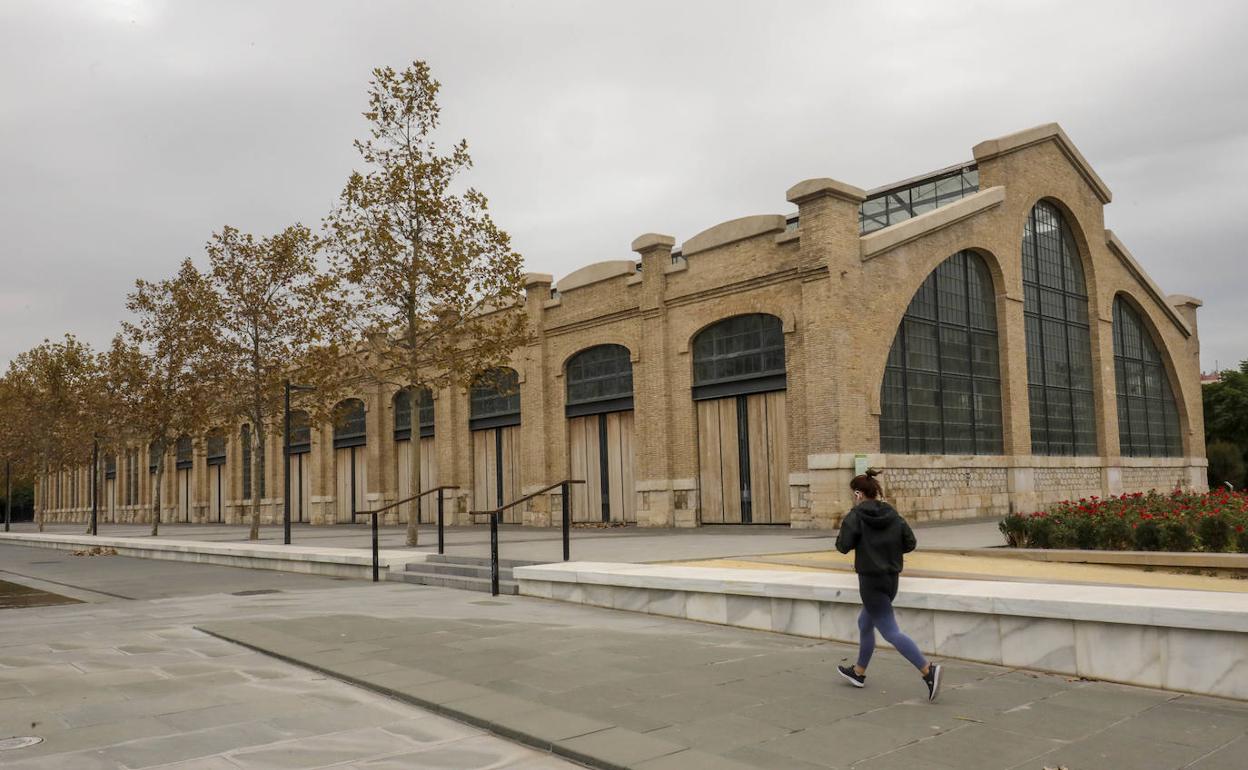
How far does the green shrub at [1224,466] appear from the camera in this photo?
37562 mm

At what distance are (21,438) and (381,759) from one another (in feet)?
149

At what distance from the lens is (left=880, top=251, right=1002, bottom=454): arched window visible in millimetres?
22078

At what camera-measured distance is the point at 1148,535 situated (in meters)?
12.1

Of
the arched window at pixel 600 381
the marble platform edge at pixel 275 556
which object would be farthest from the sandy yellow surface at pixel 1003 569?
the arched window at pixel 600 381

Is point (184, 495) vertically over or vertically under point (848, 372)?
under

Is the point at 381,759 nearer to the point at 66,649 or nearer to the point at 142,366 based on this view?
the point at 66,649

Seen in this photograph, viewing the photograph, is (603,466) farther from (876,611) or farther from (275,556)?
(876,611)

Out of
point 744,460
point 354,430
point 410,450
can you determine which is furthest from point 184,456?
point 744,460

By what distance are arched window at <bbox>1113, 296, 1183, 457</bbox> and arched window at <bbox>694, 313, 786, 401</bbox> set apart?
48.0 ft

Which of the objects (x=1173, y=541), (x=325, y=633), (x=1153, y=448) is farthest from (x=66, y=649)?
(x=1153, y=448)

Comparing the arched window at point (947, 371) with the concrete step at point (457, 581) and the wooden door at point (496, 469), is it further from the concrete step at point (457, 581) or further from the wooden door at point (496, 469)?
the wooden door at point (496, 469)

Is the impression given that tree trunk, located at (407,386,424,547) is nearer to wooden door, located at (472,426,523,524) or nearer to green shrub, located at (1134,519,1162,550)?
wooden door, located at (472,426,523,524)

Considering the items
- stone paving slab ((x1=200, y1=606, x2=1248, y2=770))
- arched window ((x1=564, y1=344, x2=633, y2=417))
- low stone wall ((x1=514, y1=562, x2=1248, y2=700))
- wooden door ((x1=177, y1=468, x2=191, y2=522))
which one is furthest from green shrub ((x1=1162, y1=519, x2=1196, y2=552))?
wooden door ((x1=177, y1=468, x2=191, y2=522))

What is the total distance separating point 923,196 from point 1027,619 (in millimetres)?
21776
